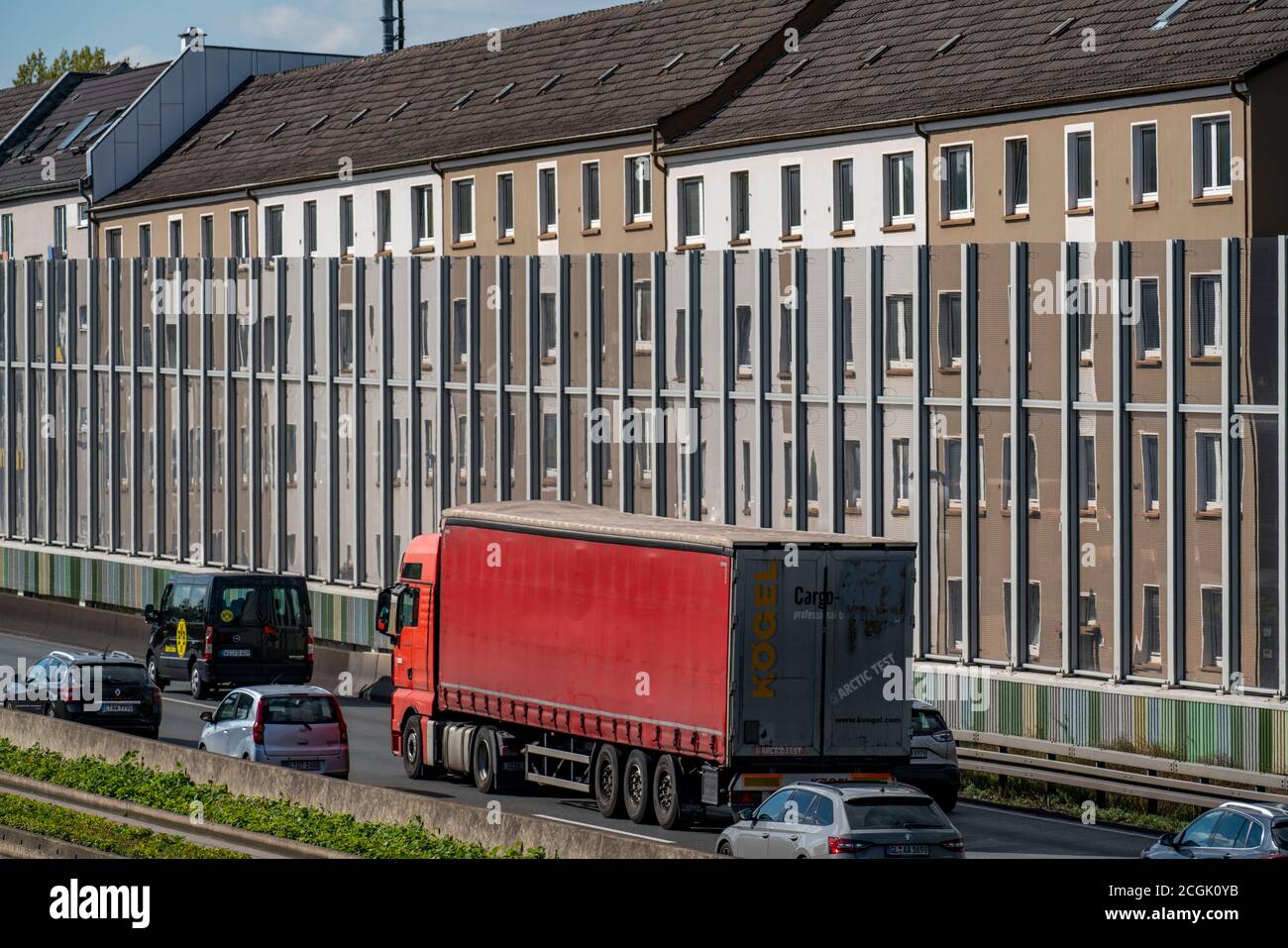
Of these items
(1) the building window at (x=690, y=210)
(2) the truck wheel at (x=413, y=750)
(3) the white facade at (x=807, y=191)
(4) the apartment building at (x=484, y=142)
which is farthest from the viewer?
(4) the apartment building at (x=484, y=142)

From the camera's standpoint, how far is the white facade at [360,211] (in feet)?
206

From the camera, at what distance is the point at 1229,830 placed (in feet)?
63.7

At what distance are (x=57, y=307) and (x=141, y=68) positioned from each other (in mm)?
27642

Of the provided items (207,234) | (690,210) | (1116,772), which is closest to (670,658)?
(1116,772)

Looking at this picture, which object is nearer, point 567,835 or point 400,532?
point 567,835

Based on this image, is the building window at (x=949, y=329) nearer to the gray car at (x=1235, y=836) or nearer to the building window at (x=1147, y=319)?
the building window at (x=1147, y=319)

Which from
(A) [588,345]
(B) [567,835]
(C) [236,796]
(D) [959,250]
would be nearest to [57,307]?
(A) [588,345]

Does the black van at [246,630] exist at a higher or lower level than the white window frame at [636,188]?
lower

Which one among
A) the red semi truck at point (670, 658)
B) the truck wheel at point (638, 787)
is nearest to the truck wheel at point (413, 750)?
the red semi truck at point (670, 658)

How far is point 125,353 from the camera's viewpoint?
54688mm

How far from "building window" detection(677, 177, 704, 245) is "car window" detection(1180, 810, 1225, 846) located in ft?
120

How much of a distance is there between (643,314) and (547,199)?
1807cm

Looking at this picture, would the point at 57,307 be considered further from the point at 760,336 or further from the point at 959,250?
the point at 959,250

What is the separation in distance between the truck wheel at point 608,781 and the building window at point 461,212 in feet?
116
